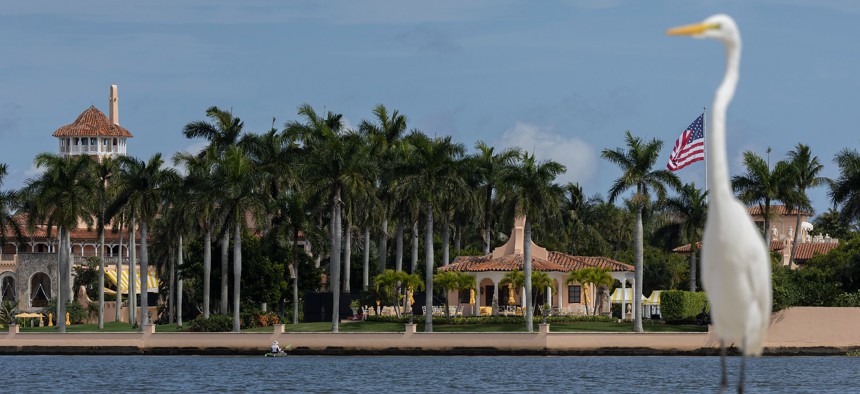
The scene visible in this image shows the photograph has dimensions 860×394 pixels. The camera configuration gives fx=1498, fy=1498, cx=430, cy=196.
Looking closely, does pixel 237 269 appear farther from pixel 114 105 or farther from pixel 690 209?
pixel 114 105

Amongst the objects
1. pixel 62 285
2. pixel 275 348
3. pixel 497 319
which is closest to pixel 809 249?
pixel 497 319

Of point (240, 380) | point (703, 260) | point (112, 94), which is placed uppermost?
point (112, 94)

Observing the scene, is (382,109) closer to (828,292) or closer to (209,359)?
(209,359)

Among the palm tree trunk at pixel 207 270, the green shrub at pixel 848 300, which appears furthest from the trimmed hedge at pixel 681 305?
the palm tree trunk at pixel 207 270

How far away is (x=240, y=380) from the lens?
2484 inches

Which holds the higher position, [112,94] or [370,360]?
[112,94]

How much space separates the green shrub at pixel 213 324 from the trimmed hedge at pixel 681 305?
24598 millimetres

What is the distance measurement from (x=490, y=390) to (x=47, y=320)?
69843 mm

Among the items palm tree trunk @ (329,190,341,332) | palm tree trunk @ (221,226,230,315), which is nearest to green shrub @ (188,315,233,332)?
palm tree trunk @ (221,226,230,315)

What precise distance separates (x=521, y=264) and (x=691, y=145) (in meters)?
20.2

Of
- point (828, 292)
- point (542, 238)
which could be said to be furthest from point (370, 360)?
point (542, 238)

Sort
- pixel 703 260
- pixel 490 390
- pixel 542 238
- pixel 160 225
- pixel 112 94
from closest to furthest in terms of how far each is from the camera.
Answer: pixel 703 260
pixel 490 390
pixel 160 225
pixel 542 238
pixel 112 94

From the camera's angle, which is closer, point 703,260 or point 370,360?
point 703,260

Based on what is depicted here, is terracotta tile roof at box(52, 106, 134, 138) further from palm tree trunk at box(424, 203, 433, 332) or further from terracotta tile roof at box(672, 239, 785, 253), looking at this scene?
palm tree trunk at box(424, 203, 433, 332)
